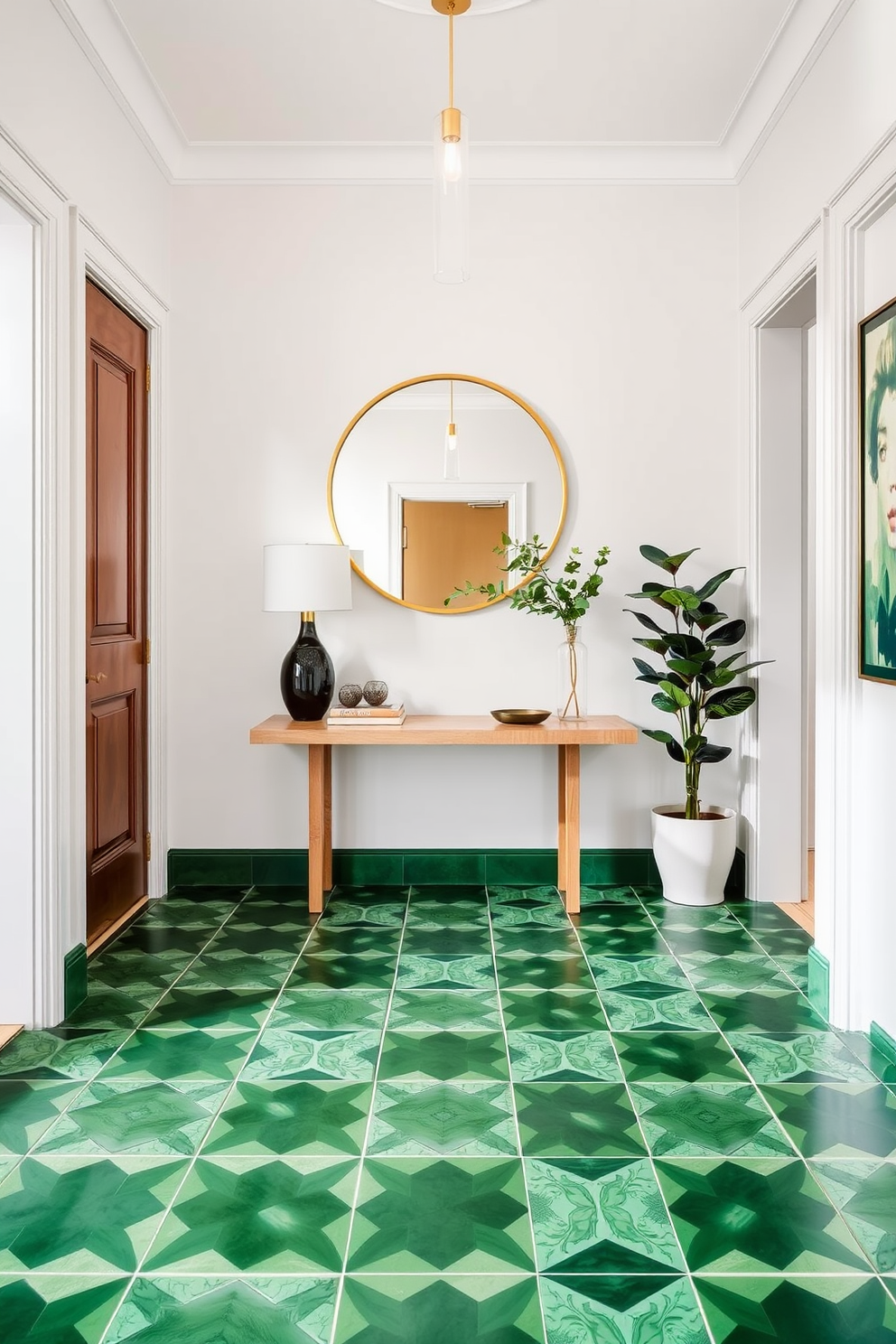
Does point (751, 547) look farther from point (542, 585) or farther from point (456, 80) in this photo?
point (456, 80)

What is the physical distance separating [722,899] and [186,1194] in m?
2.48

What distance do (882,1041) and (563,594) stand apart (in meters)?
1.92

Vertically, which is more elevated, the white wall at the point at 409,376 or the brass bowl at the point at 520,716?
the white wall at the point at 409,376

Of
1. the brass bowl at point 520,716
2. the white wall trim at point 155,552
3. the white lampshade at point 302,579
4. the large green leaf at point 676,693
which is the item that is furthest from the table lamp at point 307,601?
the large green leaf at point 676,693

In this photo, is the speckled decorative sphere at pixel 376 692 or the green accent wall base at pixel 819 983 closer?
the green accent wall base at pixel 819 983

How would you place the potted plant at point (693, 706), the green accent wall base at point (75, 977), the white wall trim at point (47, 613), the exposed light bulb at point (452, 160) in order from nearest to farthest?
1. the exposed light bulb at point (452, 160)
2. the white wall trim at point (47, 613)
3. the green accent wall base at point (75, 977)
4. the potted plant at point (693, 706)

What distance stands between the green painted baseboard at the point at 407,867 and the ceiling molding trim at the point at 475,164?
271 centimetres

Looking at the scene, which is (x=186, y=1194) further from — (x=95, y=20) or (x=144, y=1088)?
(x=95, y=20)

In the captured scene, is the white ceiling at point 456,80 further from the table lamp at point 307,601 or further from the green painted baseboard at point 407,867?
the green painted baseboard at point 407,867

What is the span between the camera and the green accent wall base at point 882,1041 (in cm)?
243

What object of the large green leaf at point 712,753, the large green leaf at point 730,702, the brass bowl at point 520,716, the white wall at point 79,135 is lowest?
the large green leaf at point 712,753

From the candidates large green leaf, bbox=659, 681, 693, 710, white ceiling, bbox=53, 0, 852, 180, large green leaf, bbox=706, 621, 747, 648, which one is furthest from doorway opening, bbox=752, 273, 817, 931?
white ceiling, bbox=53, 0, 852, 180

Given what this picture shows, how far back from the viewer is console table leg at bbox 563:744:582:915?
370 cm

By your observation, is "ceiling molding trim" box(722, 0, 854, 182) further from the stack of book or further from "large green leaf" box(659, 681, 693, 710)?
the stack of book
